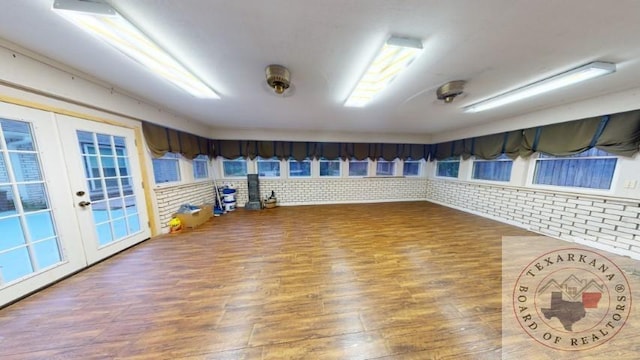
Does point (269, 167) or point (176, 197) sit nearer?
point (176, 197)

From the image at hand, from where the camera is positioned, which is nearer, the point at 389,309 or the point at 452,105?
the point at 389,309

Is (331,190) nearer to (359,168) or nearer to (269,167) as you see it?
(359,168)

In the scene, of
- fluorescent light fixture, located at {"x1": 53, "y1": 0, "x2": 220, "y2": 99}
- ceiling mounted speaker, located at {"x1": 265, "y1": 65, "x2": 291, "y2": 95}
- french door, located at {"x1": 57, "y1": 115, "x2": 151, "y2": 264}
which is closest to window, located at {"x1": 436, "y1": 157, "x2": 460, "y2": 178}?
ceiling mounted speaker, located at {"x1": 265, "y1": 65, "x2": 291, "y2": 95}

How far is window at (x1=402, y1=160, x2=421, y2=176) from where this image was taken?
6.10 meters

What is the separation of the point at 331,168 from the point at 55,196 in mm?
5005

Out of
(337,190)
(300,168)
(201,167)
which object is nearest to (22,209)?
(201,167)

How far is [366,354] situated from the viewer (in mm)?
1275

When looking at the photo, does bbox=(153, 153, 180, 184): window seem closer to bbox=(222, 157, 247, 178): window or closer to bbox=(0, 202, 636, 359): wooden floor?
bbox=(0, 202, 636, 359): wooden floor

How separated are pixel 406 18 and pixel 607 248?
14.7 ft

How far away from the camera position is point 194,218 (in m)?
3.73

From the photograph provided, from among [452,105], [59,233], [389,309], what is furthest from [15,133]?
[452,105]

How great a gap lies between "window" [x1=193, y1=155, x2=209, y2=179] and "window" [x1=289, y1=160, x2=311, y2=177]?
2.29 m

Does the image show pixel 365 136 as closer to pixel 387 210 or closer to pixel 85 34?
pixel 387 210

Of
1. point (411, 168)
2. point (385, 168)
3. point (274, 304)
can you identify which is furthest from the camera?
point (411, 168)
